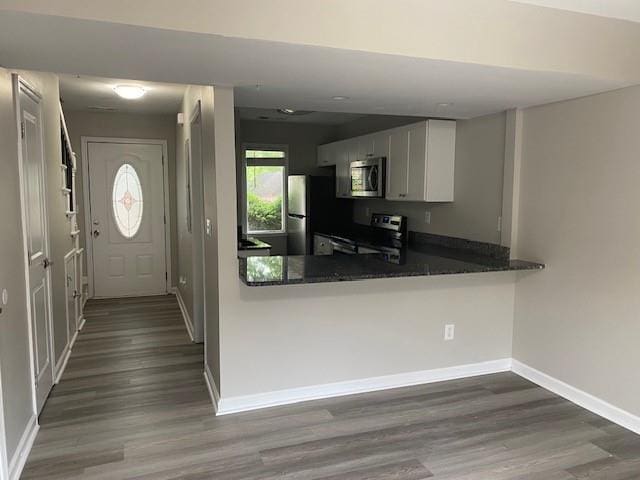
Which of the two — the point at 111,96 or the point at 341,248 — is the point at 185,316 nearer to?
the point at 341,248

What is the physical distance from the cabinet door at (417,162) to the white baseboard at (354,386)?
1493 mm

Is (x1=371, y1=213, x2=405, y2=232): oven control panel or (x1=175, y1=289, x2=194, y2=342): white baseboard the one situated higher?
(x1=371, y1=213, x2=405, y2=232): oven control panel

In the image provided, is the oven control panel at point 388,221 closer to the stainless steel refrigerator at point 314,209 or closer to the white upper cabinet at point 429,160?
the white upper cabinet at point 429,160

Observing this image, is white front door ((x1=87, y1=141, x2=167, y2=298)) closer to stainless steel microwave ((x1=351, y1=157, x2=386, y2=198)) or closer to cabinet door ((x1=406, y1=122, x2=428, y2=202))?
stainless steel microwave ((x1=351, y1=157, x2=386, y2=198))

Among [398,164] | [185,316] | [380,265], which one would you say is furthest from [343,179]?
[380,265]

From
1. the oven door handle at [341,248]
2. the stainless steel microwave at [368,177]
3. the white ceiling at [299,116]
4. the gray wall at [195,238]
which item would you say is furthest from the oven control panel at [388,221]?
the gray wall at [195,238]

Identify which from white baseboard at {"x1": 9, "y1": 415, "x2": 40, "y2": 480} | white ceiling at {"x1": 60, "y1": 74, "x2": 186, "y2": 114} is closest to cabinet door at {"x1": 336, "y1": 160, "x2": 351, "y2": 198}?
white ceiling at {"x1": 60, "y1": 74, "x2": 186, "y2": 114}

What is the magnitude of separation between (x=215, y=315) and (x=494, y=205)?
2.35 metres

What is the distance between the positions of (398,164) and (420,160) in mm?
350

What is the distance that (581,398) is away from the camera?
3.17 m

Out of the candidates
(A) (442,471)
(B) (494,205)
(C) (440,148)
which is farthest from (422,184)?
(A) (442,471)

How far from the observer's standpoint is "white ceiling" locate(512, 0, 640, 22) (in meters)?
2.31

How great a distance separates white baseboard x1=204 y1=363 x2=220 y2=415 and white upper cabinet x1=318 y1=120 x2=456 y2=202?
2307 millimetres

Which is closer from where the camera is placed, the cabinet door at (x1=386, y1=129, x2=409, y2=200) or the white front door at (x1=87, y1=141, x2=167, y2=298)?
the cabinet door at (x1=386, y1=129, x2=409, y2=200)
